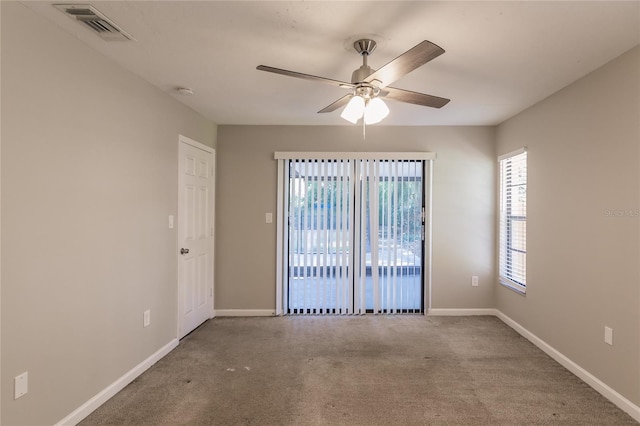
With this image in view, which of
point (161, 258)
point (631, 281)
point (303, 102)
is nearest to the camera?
point (631, 281)

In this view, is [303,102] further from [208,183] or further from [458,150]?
[458,150]

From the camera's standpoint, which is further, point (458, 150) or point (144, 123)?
point (458, 150)

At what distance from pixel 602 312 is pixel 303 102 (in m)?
2.92

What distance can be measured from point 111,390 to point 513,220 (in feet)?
13.2

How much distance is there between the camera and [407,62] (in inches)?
60.2

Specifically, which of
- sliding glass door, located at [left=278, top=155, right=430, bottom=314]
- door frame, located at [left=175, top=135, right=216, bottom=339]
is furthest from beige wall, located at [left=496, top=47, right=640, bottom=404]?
door frame, located at [left=175, top=135, right=216, bottom=339]

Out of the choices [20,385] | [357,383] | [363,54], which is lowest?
[357,383]

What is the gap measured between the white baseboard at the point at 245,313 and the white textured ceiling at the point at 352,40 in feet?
8.09

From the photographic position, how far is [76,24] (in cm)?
174

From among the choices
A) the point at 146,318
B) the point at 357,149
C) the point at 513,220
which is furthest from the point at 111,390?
the point at 513,220

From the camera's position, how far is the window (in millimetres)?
3246

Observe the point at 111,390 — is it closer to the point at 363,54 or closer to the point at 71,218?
the point at 71,218

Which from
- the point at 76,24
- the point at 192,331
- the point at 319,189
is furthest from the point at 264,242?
the point at 76,24

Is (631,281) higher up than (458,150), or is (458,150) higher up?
(458,150)
